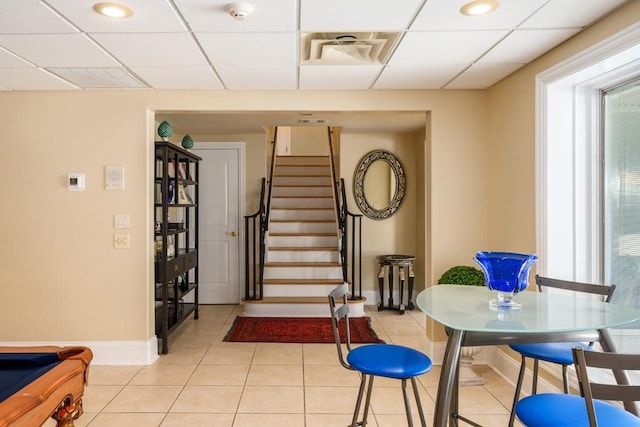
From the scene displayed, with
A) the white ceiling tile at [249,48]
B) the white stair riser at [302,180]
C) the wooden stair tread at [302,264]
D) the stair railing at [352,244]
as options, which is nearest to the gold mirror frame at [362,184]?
the stair railing at [352,244]

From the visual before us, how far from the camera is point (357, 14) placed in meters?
2.20

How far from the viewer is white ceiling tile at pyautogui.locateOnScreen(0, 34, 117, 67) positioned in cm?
247

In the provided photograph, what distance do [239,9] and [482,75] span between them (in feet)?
6.59

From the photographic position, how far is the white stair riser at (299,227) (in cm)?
626

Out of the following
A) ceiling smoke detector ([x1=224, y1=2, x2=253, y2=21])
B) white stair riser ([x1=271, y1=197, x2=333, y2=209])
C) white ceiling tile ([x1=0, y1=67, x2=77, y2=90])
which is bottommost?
white stair riser ([x1=271, y1=197, x2=333, y2=209])

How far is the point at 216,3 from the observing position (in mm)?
2059

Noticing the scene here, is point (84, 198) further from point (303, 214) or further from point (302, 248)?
point (303, 214)

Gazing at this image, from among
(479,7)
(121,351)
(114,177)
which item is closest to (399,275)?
(121,351)

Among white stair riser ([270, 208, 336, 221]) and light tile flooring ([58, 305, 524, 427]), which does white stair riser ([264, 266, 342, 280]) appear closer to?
white stair riser ([270, 208, 336, 221])

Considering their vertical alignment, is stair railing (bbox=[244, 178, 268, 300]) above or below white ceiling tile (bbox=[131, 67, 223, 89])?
below

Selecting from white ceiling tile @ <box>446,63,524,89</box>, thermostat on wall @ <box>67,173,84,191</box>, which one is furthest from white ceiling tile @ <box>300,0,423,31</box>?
thermostat on wall @ <box>67,173,84,191</box>

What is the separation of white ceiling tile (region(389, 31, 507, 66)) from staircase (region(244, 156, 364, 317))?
3.03m

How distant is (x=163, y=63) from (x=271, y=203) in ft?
12.6

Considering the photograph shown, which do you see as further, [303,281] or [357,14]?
[303,281]
